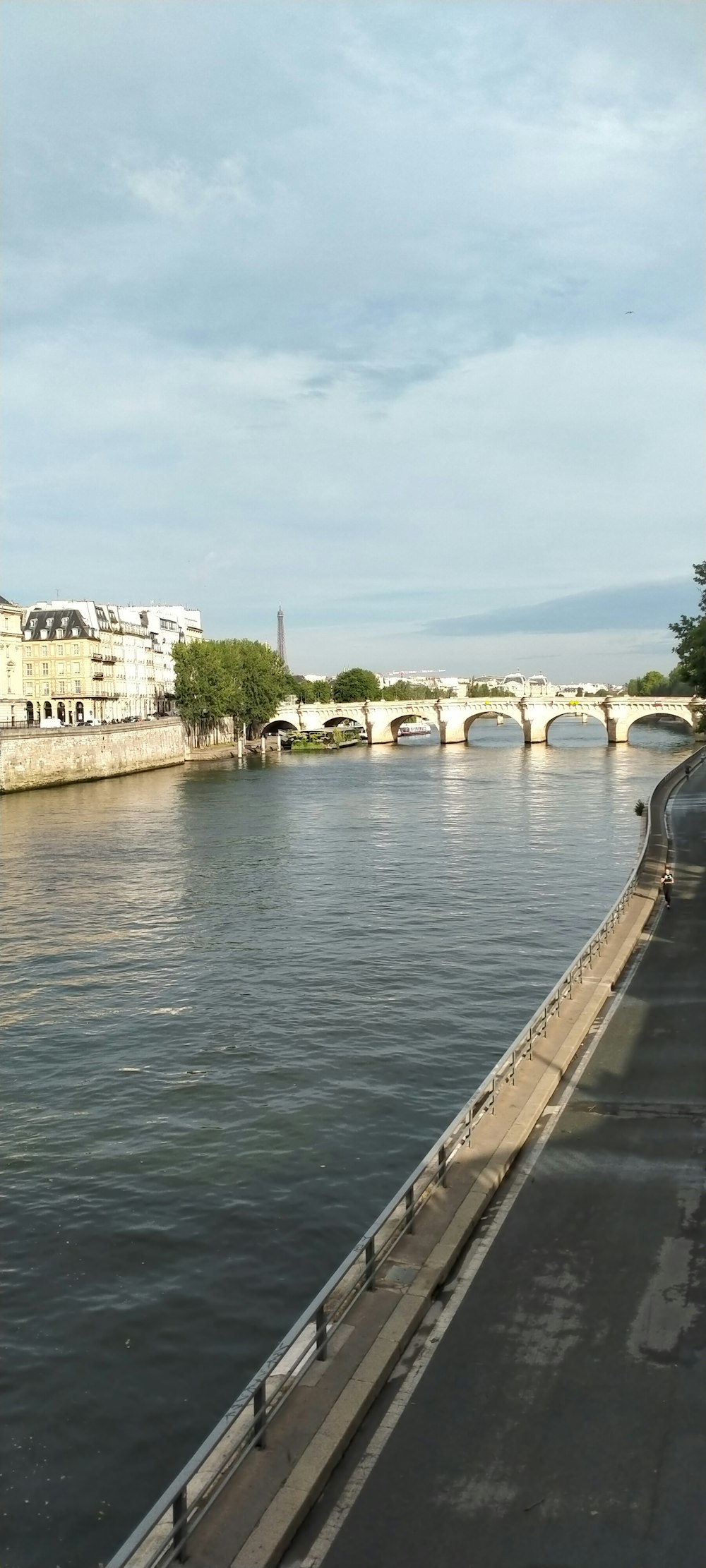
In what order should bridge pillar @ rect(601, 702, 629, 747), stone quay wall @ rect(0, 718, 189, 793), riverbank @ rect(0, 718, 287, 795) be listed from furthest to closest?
bridge pillar @ rect(601, 702, 629, 747) → riverbank @ rect(0, 718, 287, 795) → stone quay wall @ rect(0, 718, 189, 793)

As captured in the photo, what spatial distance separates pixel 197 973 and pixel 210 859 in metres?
17.9

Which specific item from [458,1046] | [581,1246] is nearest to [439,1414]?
[581,1246]

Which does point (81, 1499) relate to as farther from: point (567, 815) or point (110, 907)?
point (567, 815)

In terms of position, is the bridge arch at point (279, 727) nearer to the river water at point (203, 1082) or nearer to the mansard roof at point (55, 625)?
the mansard roof at point (55, 625)

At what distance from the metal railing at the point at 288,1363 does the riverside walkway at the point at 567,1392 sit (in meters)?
0.65

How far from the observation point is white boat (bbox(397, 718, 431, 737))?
161 metres

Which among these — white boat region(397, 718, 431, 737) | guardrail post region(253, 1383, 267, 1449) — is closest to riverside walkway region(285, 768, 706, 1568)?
guardrail post region(253, 1383, 267, 1449)

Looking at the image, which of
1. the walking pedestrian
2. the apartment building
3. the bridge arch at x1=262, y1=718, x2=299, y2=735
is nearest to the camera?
the walking pedestrian

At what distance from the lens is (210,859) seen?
44.6 metres

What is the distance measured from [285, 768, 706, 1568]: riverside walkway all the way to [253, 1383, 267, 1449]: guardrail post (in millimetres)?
577

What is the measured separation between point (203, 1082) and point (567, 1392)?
1131 centimetres

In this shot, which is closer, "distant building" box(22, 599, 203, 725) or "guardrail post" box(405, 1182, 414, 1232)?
"guardrail post" box(405, 1182, 414, 1232)

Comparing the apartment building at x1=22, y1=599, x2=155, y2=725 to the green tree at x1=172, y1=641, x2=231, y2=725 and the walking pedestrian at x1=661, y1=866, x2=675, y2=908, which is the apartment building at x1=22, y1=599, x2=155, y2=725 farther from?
the walking pedestrian at x1=661, y1=866, x2=675, y2=908

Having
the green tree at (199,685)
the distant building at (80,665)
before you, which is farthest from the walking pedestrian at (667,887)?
the green tree at (199,685)
